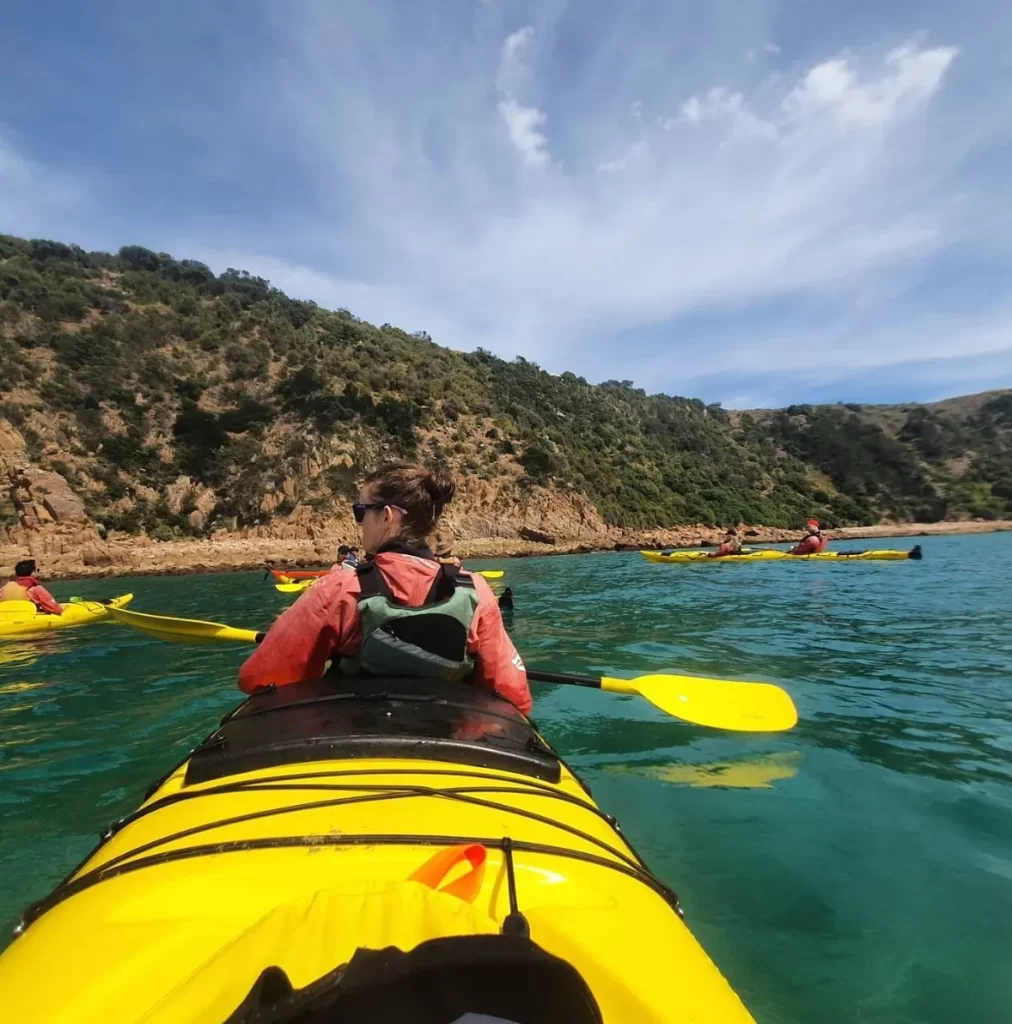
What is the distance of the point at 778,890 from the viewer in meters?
2.53

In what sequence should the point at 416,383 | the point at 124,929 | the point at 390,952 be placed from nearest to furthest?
the point at 390,952 < the point at 124,929 < the point at 416,383

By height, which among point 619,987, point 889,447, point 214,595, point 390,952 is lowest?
point 214,595

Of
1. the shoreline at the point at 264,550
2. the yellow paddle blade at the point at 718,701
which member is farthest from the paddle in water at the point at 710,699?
the shoreline at the point at 264,550

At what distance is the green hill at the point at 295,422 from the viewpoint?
32500 mm

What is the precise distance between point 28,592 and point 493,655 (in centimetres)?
987

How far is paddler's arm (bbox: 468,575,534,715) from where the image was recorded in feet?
8.32

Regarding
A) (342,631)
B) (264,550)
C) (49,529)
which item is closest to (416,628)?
(342,631)

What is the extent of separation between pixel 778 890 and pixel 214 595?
15212 mm

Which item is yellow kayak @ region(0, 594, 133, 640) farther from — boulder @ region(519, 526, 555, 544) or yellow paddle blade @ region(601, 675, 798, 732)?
boulder @ region(519, 526, 555, 544)

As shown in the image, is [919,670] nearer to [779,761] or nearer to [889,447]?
[779,761]

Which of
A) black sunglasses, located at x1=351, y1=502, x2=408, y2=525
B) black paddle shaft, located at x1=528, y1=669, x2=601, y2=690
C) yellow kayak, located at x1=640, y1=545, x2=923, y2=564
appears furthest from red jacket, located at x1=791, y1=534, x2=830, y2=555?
black sunglasses, located at x1=351, y1=502, x2=408, y2=525

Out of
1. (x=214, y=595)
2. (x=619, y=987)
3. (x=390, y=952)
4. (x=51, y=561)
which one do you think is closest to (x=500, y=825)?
(x=619, y=987)

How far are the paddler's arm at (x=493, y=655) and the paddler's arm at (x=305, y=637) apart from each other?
1.61 feet

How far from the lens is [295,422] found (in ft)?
Result: 117
